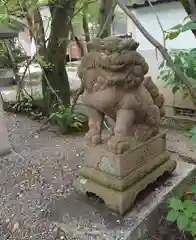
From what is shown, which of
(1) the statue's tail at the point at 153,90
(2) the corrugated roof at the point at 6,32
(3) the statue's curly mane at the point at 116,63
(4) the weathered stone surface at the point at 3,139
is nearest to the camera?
(3) the statue's curly mane at the point at 116,63

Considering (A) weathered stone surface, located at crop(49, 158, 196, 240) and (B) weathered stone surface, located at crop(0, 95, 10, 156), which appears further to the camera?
(B) weathered stone surface, located at crop(0, 95, 10, 156)

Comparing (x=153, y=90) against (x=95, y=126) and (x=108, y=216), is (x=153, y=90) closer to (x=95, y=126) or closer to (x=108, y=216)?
(x=95, y=126)

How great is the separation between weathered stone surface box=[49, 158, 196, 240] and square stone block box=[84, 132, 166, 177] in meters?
0.21

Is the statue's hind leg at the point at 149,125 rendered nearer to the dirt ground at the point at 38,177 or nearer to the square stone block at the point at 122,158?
the square stone block at the point at 122,158

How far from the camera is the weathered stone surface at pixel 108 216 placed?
1195 millimetres

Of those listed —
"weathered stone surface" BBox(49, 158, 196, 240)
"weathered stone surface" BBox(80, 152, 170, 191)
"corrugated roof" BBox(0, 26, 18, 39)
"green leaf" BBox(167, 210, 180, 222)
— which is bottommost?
"weathered stone surface" BBox(49, 158, 196, 240)

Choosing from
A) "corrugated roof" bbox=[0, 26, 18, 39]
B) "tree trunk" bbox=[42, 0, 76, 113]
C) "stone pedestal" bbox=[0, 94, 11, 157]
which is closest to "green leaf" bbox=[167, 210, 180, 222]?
"stone pedestal" bbox=[0, 94, 11, 157]

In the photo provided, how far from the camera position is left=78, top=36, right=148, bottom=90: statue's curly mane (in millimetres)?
1172

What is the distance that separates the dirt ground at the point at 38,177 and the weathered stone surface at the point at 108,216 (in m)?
0.07

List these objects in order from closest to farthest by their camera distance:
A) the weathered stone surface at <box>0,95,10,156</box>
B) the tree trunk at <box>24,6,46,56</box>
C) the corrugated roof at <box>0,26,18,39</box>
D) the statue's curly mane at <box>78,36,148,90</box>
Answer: the statue's curly mane at <box>78,36,148,90</box>, the corrugated roof at <box>0,26,18,39</box>, the weathered stone surface at <box>0,95,10,156</box>, the tree trunk at <box>24,6,46,56</box>

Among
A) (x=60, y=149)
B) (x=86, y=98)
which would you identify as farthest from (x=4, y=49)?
(x=86, y=98)

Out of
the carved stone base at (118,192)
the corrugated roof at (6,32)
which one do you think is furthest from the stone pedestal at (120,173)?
the corrugated roof at (6,32)

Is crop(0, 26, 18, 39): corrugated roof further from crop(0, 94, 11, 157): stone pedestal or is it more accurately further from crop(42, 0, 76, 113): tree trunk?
crop(42, 0, 76, 113): tree trunk

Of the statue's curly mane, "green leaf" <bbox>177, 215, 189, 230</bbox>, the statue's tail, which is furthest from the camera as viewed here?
the statue's tail
